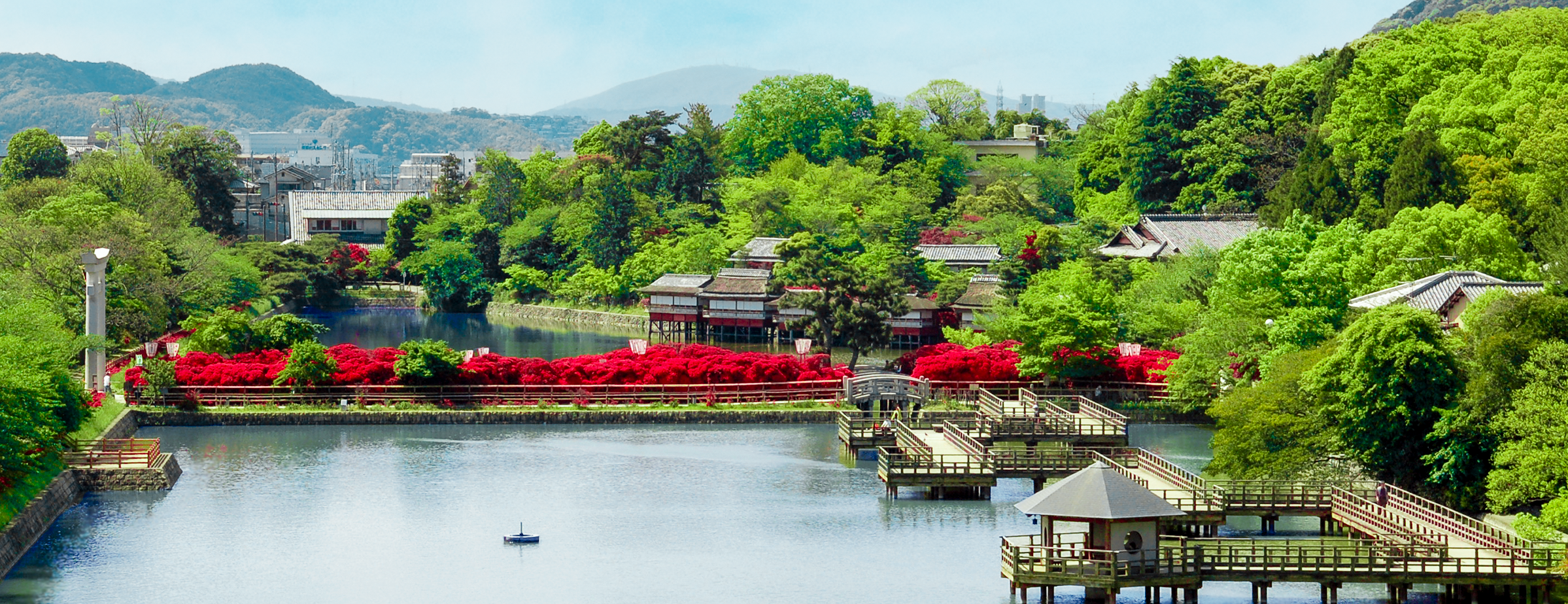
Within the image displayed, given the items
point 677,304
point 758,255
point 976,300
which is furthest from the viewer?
point 758,255

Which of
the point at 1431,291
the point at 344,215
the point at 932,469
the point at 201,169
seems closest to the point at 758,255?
the point at 201,169

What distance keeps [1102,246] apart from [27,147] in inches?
1993

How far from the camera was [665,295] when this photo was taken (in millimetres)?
68500

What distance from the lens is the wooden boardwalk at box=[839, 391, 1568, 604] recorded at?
24.9m

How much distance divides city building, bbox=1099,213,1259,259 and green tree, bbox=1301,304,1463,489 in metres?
30.3

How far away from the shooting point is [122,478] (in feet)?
114

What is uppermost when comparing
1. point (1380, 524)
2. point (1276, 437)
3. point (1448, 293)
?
point (1448, 293)

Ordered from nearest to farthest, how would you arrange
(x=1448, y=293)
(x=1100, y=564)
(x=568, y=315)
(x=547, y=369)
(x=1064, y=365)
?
(x=1100, y=564) < (x=1448, y=293) < (x=1064, y=365) < (x=547, y=369) < (x=568, y=315)

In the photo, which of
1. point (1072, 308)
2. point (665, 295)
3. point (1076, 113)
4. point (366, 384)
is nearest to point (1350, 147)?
point (1072, 308)

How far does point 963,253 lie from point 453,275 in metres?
29.0

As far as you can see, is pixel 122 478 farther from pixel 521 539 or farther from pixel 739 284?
pixel 739 284

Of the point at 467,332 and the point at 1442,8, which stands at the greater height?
the point at 1442,8

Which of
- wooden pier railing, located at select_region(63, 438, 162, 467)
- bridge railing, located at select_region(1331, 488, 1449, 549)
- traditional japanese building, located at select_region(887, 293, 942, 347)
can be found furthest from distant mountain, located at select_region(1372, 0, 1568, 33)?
wooden pier railing, located at select_region(63, 438, 162, 467)

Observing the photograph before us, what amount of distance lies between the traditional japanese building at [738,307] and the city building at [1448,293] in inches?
1165
